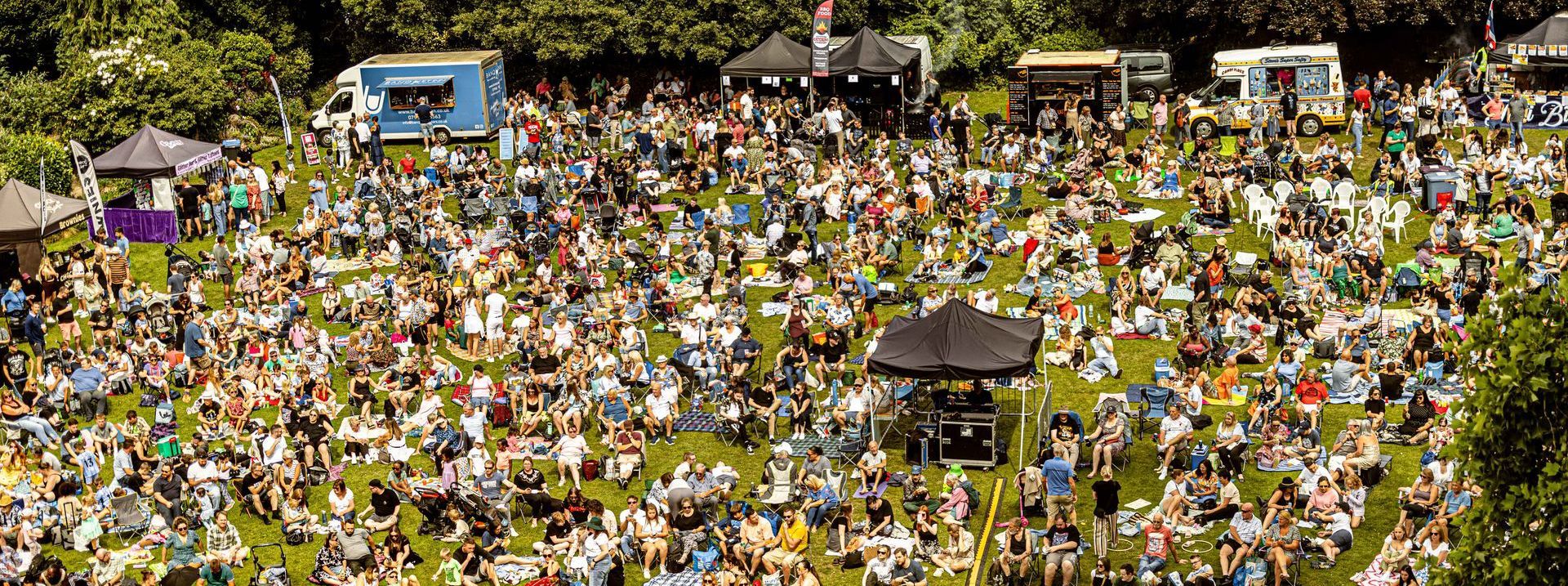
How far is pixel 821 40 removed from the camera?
39.5m

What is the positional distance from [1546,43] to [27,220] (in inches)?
1289

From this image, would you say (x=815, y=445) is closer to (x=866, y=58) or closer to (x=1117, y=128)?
(x=1117, y=128)

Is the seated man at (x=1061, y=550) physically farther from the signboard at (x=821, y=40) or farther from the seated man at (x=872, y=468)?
the signboard at (x=821, y=40)

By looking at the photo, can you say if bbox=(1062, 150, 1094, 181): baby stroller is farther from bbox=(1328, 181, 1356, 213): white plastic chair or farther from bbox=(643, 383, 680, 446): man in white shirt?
bbox=(643, 383, 680, 446): man in white shirt

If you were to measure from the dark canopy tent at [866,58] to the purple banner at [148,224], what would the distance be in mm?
14912

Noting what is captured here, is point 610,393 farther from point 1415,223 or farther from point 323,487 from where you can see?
point 1415,223

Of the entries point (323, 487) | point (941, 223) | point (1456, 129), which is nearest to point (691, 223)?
point (941, 223)

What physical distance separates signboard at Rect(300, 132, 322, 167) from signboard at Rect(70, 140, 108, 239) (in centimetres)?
744

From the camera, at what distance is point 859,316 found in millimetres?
30438

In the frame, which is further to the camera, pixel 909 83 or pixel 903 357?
pixel 909 83

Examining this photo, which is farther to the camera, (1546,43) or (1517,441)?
(1546,43)

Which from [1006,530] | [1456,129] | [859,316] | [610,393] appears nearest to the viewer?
[1006,530]

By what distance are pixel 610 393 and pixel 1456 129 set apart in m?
22.3

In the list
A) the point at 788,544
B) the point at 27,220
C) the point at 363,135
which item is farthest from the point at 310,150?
the point at 788,544
